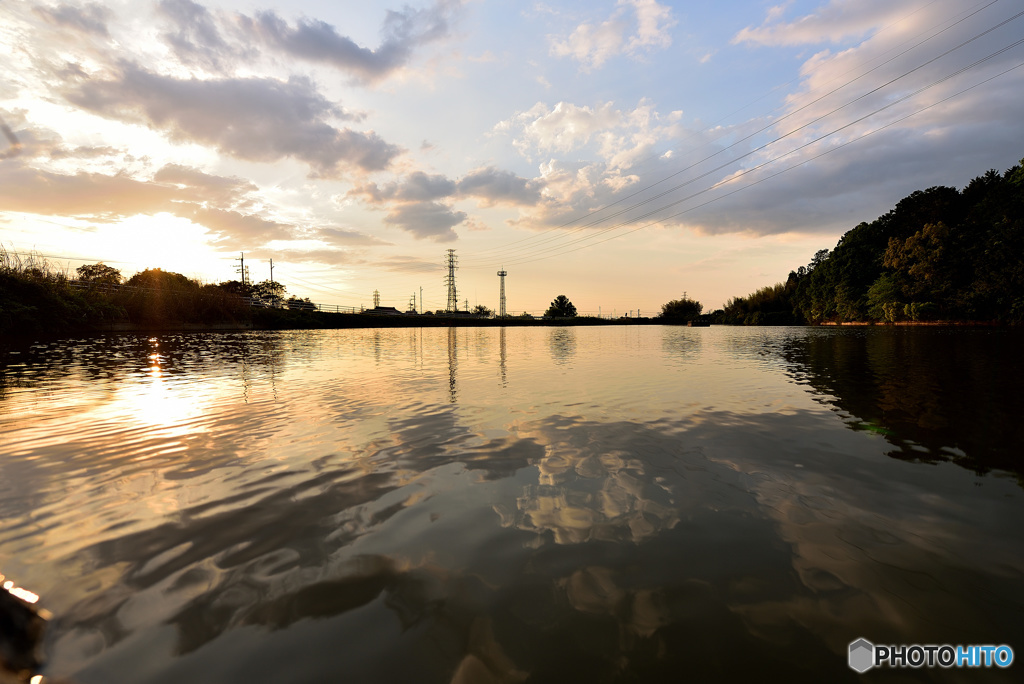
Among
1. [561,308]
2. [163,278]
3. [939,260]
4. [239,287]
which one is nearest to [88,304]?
[163,278]

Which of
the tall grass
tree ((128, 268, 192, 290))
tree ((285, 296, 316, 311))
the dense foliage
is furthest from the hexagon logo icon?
tree ((285, 296, 316, 311))

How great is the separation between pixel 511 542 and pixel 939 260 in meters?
99.9

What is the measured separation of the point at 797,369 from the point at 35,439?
24.5 meters

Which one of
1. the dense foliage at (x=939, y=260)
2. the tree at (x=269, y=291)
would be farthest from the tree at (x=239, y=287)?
the dense foliage at (x=939, y=260)

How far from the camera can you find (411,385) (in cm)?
1471

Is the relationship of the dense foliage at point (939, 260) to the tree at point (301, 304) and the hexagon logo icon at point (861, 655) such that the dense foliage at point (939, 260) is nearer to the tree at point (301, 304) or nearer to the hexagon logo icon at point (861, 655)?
the hexagon logo icon at point (861, 655)

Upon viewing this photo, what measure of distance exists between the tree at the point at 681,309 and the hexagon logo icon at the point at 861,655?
194260mm

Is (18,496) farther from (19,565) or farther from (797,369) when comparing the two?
(797,369)

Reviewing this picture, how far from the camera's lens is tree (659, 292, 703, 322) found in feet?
605

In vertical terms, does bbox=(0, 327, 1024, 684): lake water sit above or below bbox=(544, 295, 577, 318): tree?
below

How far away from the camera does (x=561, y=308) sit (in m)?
196
